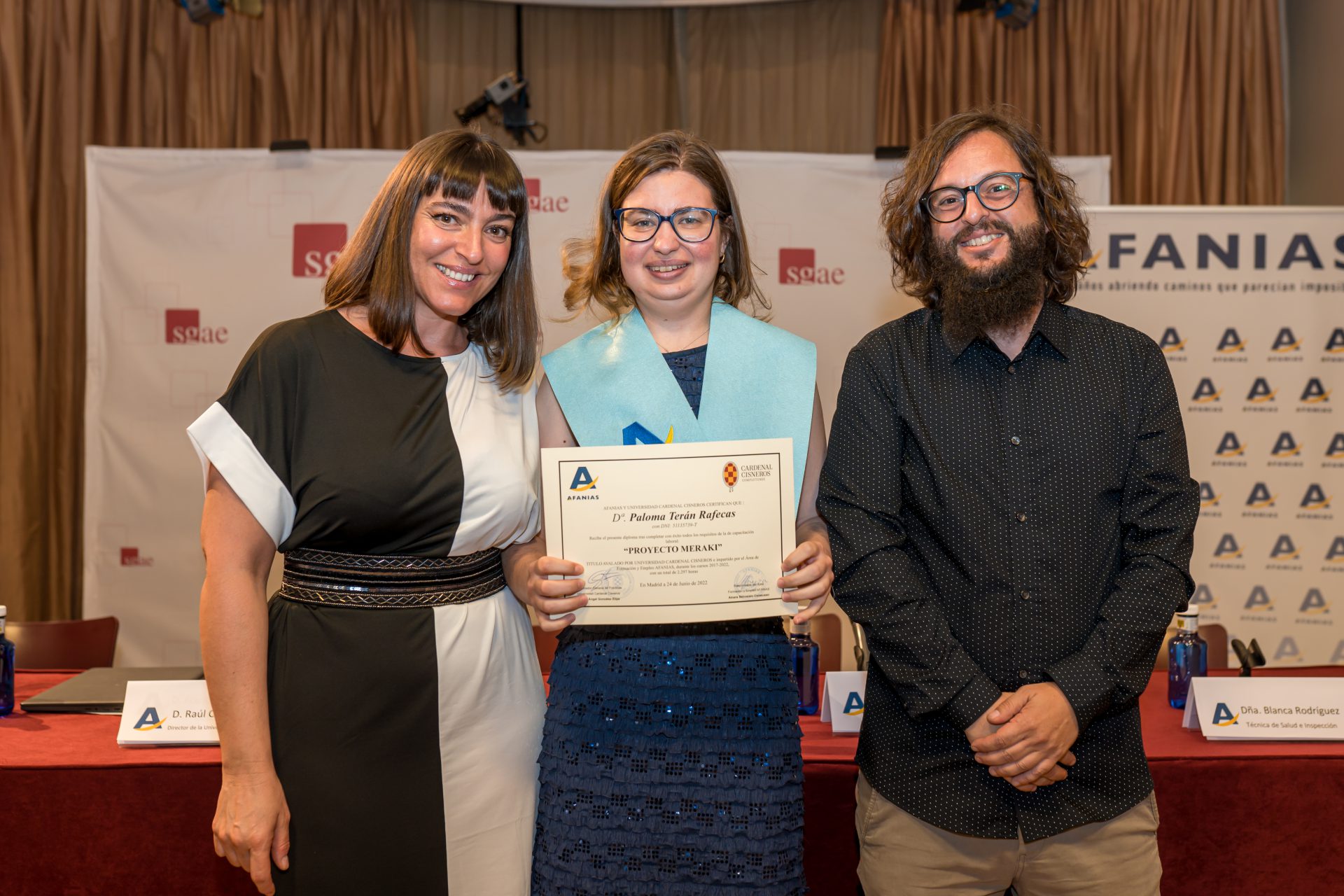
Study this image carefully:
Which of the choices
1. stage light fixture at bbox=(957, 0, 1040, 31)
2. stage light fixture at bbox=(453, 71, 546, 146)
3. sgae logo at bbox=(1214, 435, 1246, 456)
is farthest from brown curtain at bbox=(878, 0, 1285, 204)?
stage light fixture at bbox=(453, 71, 546, 146)

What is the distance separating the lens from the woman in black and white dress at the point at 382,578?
5.83 ft

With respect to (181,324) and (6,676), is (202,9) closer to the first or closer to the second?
(181,324)

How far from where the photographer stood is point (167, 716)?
247 cm

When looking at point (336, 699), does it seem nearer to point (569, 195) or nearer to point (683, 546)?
point (683, 546)

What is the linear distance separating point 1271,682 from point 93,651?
12.0ft

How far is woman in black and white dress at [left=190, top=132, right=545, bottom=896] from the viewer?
1777 mm

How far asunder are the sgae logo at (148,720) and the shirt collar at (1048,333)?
1.98 meters

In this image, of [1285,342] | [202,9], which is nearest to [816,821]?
[1285,342]

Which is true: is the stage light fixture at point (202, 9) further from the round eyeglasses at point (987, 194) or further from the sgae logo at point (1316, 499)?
the sgae logo at point (1316, 499)

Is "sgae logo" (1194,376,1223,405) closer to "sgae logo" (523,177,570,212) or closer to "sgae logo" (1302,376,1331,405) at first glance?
"sgae logo" (1302,376,1331,405)

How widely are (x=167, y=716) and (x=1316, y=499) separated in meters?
4.92

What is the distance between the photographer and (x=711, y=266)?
199cm

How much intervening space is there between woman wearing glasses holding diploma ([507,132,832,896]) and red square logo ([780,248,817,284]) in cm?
308
